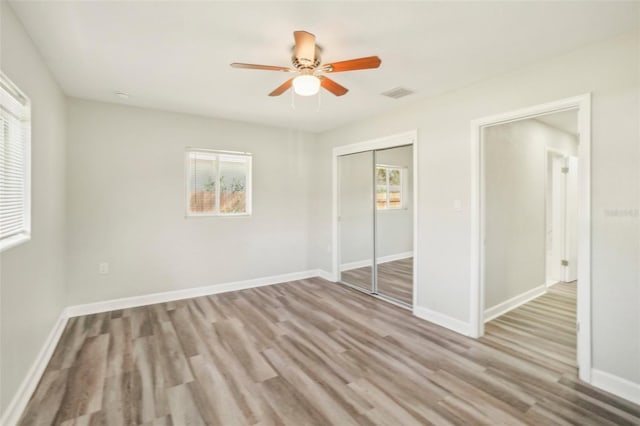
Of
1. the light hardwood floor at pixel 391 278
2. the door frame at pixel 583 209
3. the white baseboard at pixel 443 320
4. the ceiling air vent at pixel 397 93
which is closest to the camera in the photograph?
the door frame at pixel 583 209

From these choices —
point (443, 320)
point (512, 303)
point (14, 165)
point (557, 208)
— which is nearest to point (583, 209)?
point (443, 320)

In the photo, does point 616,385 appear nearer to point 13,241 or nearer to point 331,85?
point 331,85

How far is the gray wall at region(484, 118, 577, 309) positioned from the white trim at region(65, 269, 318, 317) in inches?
119

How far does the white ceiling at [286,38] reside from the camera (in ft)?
A: 6.06

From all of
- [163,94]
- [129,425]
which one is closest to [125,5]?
[163,94]

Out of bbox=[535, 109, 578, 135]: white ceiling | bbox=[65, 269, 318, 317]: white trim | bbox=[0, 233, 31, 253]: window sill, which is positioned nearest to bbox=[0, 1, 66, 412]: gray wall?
bbox=[0, 233, 31, 253]: window sill

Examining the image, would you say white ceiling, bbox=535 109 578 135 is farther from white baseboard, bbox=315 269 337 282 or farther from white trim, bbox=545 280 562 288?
white baseboard, bbox=315 269 337 282

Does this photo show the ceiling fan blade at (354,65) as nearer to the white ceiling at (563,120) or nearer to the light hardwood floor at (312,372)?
the light hardwood floor at (312,372)

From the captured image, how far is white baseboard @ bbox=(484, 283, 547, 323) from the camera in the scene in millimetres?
3418

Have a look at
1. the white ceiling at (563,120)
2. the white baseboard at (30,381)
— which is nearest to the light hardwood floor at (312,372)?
the white baseboard at (30,381)

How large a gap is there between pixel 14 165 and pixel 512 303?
5153mm

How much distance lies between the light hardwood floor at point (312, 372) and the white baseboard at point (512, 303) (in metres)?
0.09

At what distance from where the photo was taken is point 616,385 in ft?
6.89

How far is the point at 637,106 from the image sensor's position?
6.61 feet
